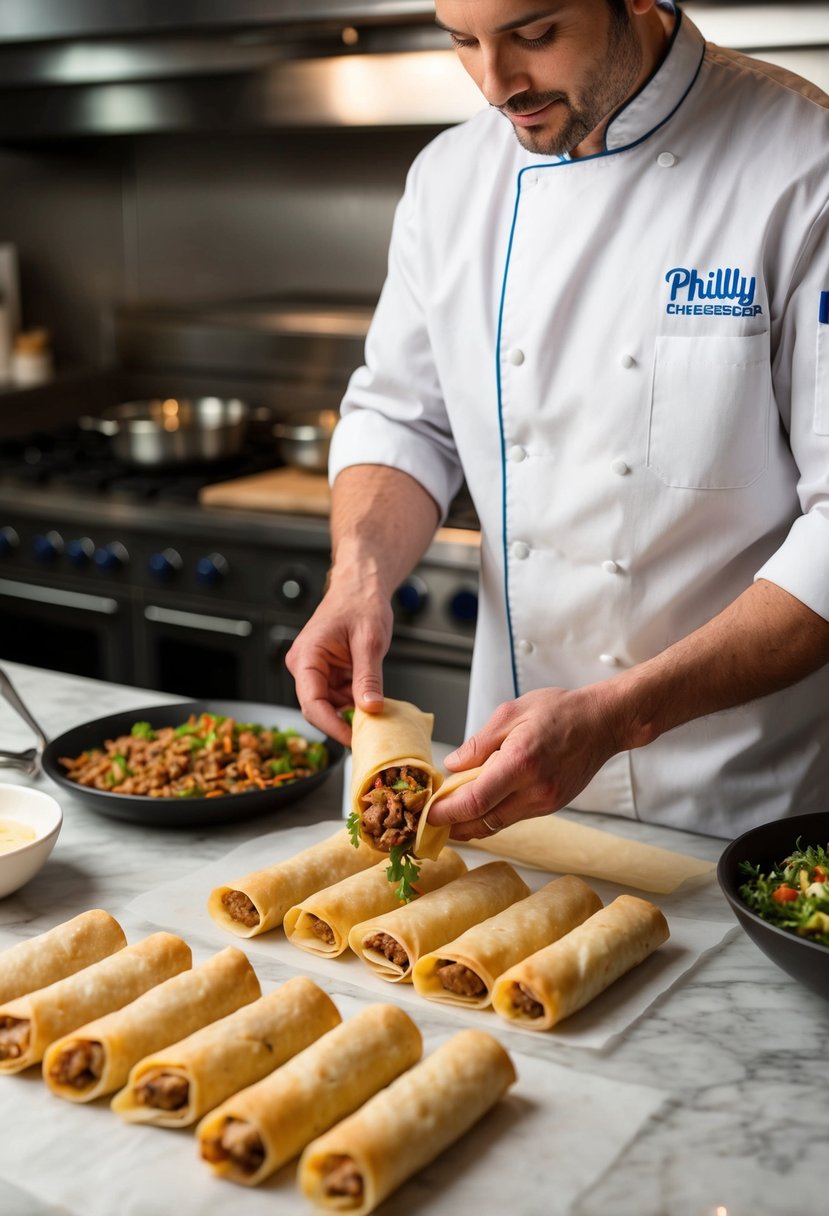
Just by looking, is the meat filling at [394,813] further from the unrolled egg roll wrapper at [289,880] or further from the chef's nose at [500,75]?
the chef's nose at [500,75]

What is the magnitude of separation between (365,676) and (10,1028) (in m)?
0.63

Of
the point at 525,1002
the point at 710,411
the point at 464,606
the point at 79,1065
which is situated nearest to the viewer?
the point at 79,1065

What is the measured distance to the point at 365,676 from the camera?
1.70 meters

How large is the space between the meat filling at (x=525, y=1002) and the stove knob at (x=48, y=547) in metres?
2.46

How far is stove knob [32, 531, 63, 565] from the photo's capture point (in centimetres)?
348

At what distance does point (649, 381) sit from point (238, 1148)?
112cm

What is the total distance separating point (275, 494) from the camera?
10.6 ft

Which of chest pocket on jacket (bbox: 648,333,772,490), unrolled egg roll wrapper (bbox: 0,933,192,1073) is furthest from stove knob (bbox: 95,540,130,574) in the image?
unrolled egg roll wrapper (bbox: 0,933,192,1073)

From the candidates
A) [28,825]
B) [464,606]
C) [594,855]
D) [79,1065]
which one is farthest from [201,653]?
[79,1065]

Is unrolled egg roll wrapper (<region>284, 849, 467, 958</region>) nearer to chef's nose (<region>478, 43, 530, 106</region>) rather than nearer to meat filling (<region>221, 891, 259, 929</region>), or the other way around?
meat filling (<region>221, 891, 259, 929</region>)

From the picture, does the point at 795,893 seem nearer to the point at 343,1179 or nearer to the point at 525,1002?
the point at 525,1002

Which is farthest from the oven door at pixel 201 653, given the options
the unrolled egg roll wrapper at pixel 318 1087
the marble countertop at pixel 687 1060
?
the unrolled egg roll wrapper at pixel 318 1087

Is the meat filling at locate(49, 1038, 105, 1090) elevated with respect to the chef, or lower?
lower

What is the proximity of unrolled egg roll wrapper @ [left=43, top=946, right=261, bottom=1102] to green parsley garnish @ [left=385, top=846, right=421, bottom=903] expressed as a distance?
21 centimetres
